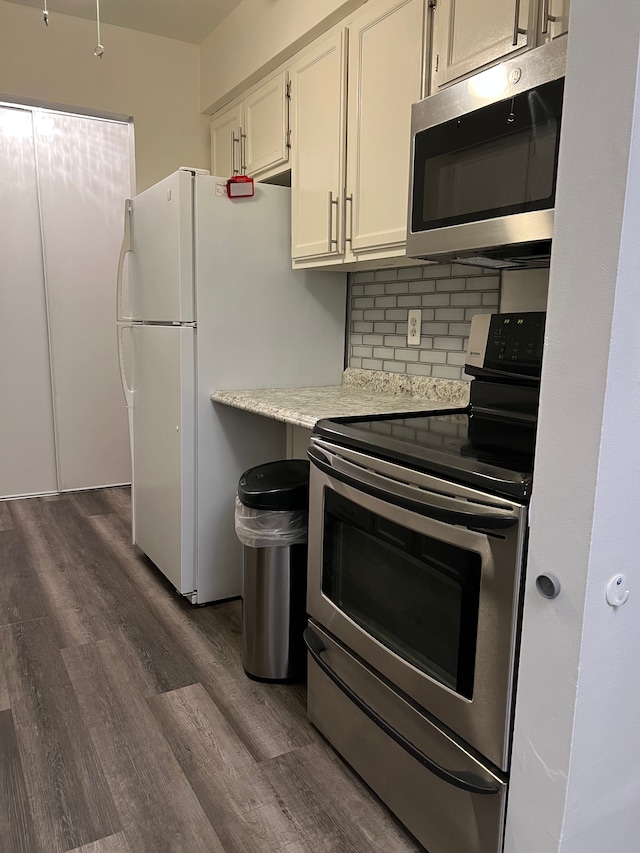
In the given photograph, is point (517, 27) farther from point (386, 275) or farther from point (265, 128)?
point (265, 128)

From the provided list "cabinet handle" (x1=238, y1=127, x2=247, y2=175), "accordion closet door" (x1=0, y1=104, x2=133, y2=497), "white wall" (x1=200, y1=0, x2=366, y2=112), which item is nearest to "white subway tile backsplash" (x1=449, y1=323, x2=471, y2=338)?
"white wall" (x1=200, y1=0, x2=366, y2=112)

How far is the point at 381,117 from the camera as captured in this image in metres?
1.99

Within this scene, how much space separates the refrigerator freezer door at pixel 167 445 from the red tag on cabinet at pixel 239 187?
0.54m

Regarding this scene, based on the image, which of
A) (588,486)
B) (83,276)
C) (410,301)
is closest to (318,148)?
(410,301)

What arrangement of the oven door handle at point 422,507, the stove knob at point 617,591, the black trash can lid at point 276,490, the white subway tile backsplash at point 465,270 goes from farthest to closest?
1. the white subway tile backsplash at point 465,270
2. the black trash can lid at point 276,490
3. the oven door handle at point 422,507
4. the stove knob at point 617,591

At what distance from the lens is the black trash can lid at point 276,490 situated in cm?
198

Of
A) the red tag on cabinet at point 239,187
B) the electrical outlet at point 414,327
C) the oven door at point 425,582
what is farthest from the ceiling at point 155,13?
the oven door at point 425,582

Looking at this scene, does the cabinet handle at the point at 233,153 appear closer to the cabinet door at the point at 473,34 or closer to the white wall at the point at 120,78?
the white wall at the point at 120,78

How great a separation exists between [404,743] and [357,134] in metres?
1.81

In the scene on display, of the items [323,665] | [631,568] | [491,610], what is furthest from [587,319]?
[323,665]

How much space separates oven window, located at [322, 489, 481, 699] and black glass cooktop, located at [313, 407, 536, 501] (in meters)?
0.15

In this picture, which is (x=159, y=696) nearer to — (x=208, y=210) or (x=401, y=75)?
(x=208, y=210)

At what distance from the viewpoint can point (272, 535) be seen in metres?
2.00

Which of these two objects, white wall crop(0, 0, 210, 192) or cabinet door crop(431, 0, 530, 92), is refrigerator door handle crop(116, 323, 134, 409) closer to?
white wall crop(0, 0, 210, 192)
